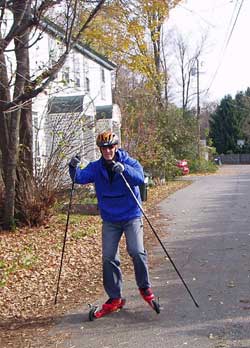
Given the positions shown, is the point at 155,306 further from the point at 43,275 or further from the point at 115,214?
the point at 43,275

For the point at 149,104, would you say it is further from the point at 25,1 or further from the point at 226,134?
the point at 226,134

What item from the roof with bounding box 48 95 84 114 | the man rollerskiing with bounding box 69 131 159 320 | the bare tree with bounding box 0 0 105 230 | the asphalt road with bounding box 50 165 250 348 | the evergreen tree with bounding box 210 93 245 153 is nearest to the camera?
the asphalt road with bounding box 50 165 250 348

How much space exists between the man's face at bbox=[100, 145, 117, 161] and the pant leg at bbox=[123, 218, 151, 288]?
0.72m

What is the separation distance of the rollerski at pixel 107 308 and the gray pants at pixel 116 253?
66 mm

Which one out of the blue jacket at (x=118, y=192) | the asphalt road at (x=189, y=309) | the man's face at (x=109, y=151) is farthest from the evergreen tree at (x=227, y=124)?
the man's face at (x=109, y=151)

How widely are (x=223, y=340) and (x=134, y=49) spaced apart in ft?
77.0

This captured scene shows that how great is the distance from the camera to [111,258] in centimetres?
648

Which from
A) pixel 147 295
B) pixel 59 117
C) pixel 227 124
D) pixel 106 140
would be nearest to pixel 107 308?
pixel 147 295

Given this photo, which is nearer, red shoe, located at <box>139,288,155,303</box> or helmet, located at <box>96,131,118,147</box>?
helmet, located at <box>96,131,118,147</box>

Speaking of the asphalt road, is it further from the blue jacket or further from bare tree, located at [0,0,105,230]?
bare tree, located at [0,0,105,230]

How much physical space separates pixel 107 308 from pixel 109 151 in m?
1.70

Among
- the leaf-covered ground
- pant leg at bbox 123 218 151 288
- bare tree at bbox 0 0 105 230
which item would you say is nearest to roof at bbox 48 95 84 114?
bare tree at bbox 0 0 105 230

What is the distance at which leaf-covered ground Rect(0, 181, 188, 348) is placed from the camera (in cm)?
637

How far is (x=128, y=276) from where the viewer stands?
28.2ft
